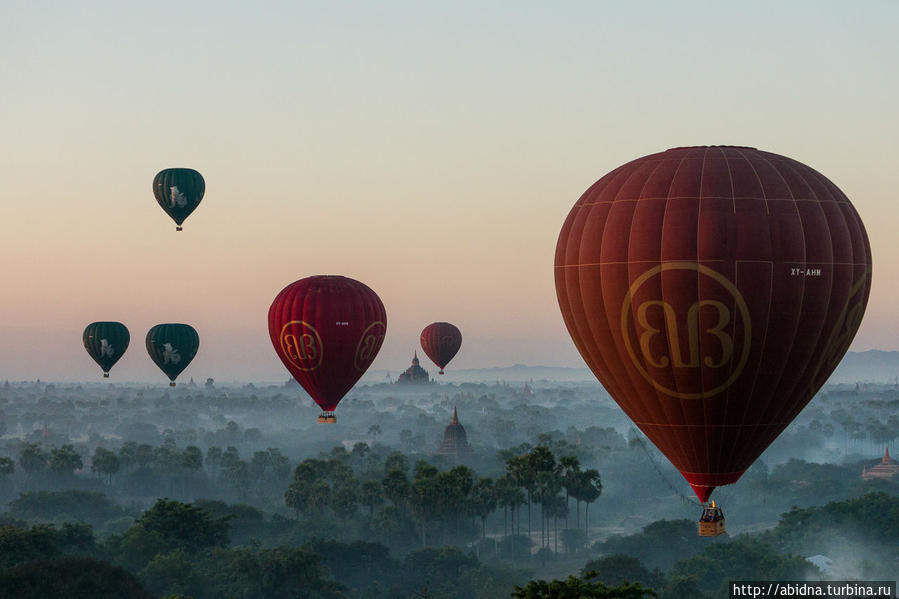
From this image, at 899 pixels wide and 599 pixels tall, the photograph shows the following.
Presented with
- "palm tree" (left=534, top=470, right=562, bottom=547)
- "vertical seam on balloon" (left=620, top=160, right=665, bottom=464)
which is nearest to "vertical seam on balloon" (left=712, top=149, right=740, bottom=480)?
"vertical seam on balloon" (left=620, top=160, right=665, bottom=464)

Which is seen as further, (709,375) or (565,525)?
(565,525)

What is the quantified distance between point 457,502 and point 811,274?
81623mm

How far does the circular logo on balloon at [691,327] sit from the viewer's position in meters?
33.6

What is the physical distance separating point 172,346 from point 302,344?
102 ft

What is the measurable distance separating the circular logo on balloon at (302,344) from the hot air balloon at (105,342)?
36695 mm

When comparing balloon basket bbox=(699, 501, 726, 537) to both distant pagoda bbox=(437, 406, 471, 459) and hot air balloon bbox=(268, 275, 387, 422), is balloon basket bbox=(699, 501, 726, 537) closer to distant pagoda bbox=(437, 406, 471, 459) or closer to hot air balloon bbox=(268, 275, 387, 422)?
hot air balloon bbox=(268, 275, 387, 422)

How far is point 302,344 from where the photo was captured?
61.7m

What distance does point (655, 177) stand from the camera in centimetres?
3525

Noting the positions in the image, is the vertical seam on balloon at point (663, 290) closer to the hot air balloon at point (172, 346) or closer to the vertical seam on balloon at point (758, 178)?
the vertical seam on balloon at point (758, 178)

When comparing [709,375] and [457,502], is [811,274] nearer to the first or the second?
[709,375]

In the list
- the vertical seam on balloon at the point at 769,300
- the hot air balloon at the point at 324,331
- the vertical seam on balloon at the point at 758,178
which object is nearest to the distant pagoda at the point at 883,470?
the hot air balloon at the point at 324,331

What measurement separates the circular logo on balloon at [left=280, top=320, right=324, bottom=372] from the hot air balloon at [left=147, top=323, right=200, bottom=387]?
28.6 metres

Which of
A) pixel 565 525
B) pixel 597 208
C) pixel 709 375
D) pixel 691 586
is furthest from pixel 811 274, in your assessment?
pixel 565 525

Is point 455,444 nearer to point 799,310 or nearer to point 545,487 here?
point 545,487
